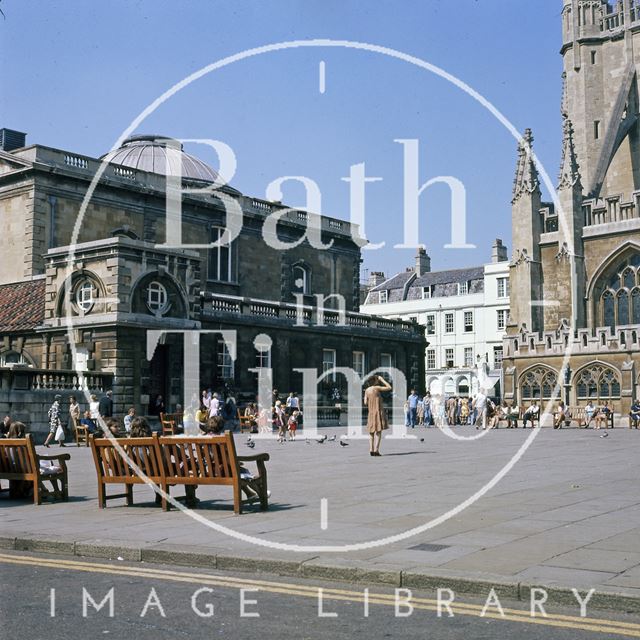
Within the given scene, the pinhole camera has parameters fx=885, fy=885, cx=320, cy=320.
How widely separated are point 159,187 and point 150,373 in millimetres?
14038

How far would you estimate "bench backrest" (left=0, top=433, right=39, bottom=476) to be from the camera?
11.6m

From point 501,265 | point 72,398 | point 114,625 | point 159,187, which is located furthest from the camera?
point 501,265

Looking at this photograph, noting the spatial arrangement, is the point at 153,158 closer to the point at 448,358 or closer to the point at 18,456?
the point at 448,358

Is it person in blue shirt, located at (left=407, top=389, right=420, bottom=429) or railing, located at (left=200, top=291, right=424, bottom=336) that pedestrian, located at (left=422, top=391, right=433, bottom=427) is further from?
railing, located at (left=200, top=291, right=424, bottom=336)

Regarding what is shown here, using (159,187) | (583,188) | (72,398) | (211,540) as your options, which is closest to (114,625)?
(211,540)

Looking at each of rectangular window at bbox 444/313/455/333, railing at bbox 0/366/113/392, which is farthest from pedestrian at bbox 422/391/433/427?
rectangular window at bbox 444/313/455/333

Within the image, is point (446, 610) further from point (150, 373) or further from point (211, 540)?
point (150, 373)

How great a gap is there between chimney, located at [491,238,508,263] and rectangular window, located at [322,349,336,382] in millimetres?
40122

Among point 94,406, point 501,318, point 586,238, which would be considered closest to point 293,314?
point 94,406

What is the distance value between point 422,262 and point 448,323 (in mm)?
10152

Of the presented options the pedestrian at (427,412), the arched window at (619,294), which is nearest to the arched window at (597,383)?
the arched window at (619,294)

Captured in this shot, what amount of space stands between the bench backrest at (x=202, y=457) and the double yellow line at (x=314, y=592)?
8.50 feet

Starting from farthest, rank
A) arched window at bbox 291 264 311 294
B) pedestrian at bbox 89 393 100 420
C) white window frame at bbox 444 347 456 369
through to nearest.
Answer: white window frame at bbox 444 347 456 369, arched window at bbox 291 264 311 294, pedestrian at bbox 89 393 100 420

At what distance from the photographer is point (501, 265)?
2872 inches
